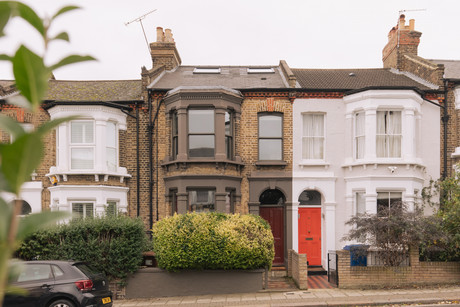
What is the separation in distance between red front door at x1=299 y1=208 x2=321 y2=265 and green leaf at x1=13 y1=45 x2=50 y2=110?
15312 mm

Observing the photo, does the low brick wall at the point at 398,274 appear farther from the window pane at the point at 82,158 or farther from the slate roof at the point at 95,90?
the slate roof at the point at 95,90

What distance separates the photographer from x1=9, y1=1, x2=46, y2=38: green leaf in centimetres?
130

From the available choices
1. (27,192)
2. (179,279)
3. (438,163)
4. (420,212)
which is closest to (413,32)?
(438,163)

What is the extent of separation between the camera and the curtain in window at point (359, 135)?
15.6 metres

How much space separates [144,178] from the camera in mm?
16016

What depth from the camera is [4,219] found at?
1117mm

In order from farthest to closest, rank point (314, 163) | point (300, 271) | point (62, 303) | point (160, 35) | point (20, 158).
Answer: point (160, 35)
point (314, 163)
point (300, 271)
point (62, 303)
point (20, 158)

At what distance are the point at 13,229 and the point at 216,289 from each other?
11.8 meters

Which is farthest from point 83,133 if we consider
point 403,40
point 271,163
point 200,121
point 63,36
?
point 63,36

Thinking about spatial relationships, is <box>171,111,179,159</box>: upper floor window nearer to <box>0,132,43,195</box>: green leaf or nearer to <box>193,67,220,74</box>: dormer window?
<box>193,67,220,74</box>: dormer window

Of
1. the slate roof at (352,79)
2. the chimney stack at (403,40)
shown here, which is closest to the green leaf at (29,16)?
the slate roof at (352,79)

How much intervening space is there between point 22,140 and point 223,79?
54.8 feet

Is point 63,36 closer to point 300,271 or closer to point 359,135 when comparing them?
point 300,271

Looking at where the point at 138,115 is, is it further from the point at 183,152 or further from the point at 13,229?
the point at 13,229
